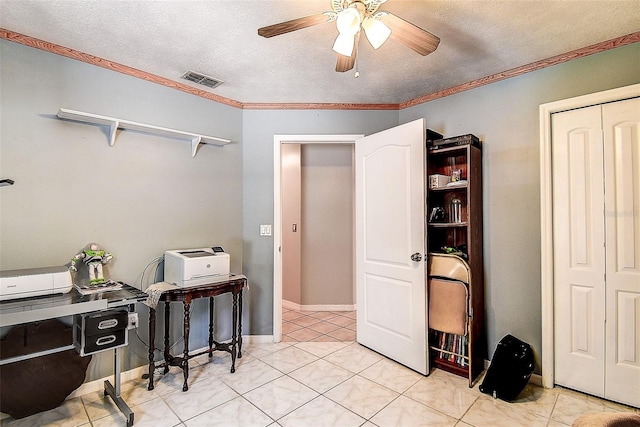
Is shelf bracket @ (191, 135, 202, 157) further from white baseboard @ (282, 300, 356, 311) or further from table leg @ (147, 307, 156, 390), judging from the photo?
white baseboard @ (282, 300, 356, 311)

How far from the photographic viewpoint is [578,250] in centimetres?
234

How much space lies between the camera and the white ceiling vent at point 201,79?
104 inches

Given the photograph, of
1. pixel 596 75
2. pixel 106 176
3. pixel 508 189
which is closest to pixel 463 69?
pixel 596 75

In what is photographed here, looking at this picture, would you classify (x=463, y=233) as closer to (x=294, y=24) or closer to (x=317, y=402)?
(x=317, y=402)

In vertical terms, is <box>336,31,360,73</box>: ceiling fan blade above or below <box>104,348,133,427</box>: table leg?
above

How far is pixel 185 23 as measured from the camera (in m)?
1.97

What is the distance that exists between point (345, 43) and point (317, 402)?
2.23 m

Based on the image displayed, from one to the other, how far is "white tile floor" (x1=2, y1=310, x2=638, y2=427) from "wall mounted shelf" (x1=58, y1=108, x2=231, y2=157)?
186 cm

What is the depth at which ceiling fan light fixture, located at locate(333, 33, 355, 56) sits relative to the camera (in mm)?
1598

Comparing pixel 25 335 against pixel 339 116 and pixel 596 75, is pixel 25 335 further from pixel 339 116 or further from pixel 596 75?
pixel 596 75

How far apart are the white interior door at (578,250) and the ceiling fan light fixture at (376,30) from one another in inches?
66.0

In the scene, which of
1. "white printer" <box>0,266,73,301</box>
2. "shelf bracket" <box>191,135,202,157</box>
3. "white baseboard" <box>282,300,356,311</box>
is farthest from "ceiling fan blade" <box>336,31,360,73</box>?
"white baseboard" <box>282,300,356,311</box>

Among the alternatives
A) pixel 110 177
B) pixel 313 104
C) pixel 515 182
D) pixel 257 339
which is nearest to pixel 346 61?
pixel 313 104

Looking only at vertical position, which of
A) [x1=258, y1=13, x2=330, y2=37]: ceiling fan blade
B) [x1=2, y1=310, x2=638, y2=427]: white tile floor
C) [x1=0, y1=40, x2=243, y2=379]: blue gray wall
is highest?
→ [x1=258, y1=13, x2=330, y2=37]: ceiling fan blade
